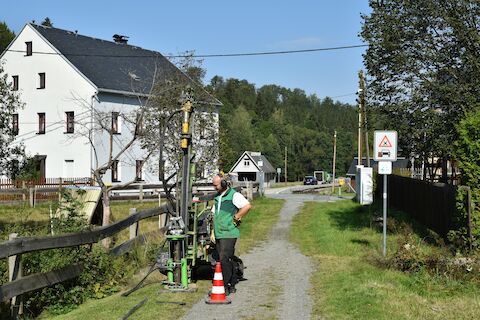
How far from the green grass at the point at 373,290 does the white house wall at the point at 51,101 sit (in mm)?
30286

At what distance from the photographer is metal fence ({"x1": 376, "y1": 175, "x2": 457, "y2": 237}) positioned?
1560cm

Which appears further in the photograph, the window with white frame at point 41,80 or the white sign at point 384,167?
the window with white frame at point 41,80

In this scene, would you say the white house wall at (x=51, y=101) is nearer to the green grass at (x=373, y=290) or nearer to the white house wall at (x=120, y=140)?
the white house wall at (x=120, y=140)

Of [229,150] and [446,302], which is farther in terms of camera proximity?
[229,150]

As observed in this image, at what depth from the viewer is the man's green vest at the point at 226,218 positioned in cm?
960

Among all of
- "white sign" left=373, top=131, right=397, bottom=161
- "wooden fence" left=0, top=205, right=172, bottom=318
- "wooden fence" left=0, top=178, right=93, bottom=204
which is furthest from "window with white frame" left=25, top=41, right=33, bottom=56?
"wooden fence" left=0, top=205, right=172, bottom=318

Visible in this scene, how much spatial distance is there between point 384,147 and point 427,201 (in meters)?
5.56

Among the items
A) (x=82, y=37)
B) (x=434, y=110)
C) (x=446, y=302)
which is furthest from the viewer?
(x=82, y=37)

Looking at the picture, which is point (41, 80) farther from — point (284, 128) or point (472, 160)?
point (284, 128)

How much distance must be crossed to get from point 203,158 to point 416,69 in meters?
12.3

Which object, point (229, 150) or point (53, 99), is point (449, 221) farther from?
point (53, 99)

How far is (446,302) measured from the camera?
8812mm

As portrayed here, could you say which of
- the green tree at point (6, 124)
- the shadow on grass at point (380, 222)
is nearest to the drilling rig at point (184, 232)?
the shadow on grass at point (380, 222)

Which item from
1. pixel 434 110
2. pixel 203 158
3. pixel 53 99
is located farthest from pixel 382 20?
pixel 53 99
